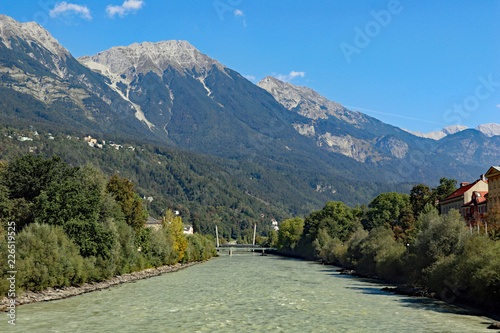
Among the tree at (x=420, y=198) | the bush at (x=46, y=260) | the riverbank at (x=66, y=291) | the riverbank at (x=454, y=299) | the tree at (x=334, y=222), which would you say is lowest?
the riverbank at (x=66, y=291)

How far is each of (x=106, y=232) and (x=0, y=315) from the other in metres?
29.5

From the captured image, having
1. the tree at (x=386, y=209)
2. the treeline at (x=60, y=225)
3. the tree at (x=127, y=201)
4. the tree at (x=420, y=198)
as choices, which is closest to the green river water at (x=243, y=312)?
the treeline at (x=60, y=225)

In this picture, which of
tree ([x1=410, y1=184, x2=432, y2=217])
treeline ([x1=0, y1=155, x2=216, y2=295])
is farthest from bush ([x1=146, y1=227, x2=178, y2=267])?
tree ([x1=410, y1=184, x2=432, y2=217])

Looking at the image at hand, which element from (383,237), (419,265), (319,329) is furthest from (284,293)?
(383,237)

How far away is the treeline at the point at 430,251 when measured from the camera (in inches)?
2014

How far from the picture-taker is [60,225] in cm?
7062

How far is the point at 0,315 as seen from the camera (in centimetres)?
4422

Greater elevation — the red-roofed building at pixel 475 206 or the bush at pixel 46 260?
the red-roofed building at pixel 475 206

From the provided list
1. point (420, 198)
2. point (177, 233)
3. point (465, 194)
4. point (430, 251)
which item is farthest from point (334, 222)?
point (430, 251)

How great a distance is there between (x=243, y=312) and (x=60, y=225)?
1382 inches

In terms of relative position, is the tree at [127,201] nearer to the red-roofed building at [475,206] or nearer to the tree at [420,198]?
the tree at [420,198]

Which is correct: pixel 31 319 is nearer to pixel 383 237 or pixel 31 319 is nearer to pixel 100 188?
pixel 100 188

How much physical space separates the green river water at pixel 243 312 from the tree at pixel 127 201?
86.0 ft

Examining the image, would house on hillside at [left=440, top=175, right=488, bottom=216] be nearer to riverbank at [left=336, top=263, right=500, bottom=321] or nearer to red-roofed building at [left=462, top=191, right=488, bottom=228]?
red-roofed building at [left=462, top=191, right=488, bottom=228]
